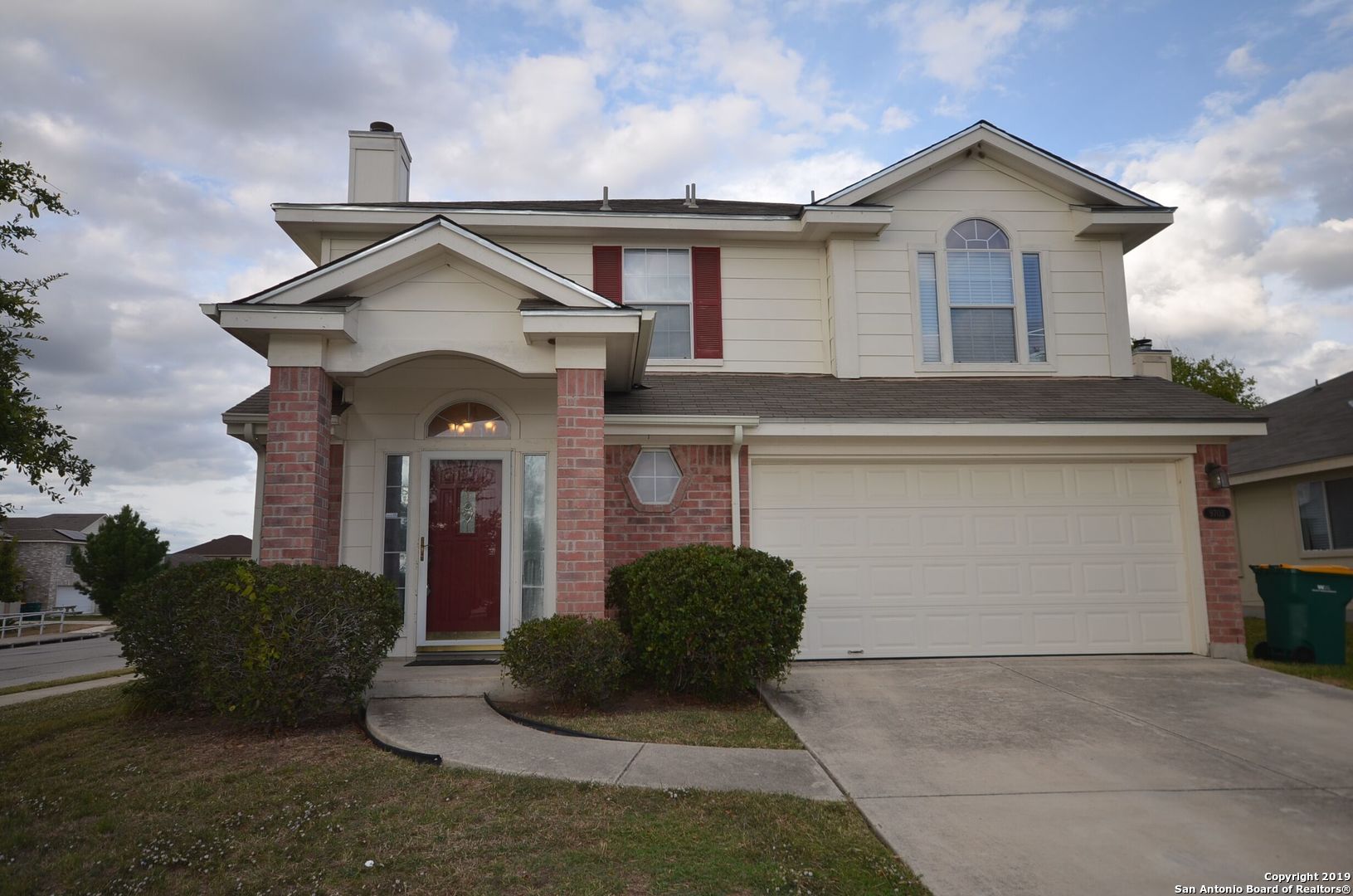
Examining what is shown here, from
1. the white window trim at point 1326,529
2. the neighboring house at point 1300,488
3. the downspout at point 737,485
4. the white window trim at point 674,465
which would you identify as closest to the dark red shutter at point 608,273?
the white window trim at point 674,465

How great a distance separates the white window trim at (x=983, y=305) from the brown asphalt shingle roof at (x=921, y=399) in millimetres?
199

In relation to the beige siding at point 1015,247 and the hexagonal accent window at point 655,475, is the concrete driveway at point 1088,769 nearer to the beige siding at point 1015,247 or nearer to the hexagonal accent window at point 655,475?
the hexagonal accent window at point 655,475

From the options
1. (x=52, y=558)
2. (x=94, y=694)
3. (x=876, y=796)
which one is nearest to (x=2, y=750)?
(x=94, y=694)

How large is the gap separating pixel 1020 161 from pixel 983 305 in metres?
2.09

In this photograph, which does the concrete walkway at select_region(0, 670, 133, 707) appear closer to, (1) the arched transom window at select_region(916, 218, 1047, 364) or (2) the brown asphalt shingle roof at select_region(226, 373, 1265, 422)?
(2) the brown asphalt shingle roof at select_region(226, 373, 1265, 422)

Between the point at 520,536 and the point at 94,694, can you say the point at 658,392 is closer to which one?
the point at 520,536

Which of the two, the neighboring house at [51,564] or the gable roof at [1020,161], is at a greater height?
the gable roof at [1020,161]

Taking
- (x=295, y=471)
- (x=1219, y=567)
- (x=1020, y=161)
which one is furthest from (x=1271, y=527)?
(x=295, y=471)

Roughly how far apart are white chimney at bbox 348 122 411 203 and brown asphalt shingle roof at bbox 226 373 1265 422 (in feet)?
11.6

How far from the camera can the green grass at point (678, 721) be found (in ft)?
18.2

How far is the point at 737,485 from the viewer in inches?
345

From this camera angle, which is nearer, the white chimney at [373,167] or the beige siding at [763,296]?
the beige siding at [763,296]

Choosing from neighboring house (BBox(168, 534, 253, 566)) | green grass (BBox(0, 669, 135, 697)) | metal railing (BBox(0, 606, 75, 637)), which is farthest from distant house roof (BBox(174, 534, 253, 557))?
green grass (BBox(0, 669, 135, 697))

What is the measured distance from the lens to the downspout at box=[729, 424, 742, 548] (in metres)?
8.55
